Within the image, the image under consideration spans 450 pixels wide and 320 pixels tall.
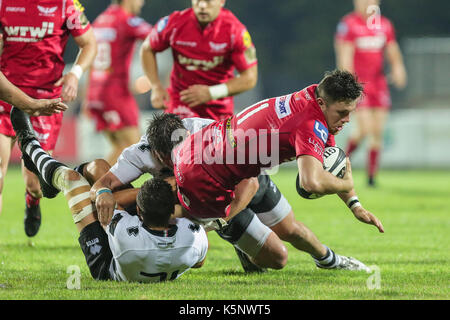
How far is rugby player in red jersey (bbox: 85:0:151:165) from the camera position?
1065cm

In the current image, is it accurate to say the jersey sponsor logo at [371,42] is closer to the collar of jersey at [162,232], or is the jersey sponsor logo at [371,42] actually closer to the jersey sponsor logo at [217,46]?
the jersey sponsor logo at [217,46]

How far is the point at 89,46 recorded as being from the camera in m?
6.98

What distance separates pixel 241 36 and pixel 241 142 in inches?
96.7

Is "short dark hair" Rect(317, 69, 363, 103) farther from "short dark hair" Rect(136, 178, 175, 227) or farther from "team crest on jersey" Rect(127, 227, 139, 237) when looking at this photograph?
"team crest on jersey" Rect(127, 227, 139, 237)

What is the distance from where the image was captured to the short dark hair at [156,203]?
4.99m

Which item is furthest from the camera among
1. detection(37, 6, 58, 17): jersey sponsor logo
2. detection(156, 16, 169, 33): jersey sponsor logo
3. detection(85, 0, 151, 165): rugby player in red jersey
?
detection(85, 0, 151, 165): rugby player in red jersey

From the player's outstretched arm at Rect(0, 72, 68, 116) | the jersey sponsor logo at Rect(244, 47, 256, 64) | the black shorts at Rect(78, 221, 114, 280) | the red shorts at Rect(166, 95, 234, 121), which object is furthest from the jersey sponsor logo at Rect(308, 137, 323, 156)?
the red shorts at Rect(166, 95, 234, 121)

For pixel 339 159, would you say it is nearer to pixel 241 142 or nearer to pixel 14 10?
pixel 241 142

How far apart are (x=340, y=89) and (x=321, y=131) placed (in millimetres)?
284

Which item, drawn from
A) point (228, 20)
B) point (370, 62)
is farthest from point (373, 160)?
point (228, 20)

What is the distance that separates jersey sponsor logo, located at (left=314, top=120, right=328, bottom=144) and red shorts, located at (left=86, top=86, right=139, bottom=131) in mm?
6209

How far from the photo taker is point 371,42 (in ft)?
45.3

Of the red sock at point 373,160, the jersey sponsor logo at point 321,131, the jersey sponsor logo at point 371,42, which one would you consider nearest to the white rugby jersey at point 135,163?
the jersey sponsor logo at point 321,131
